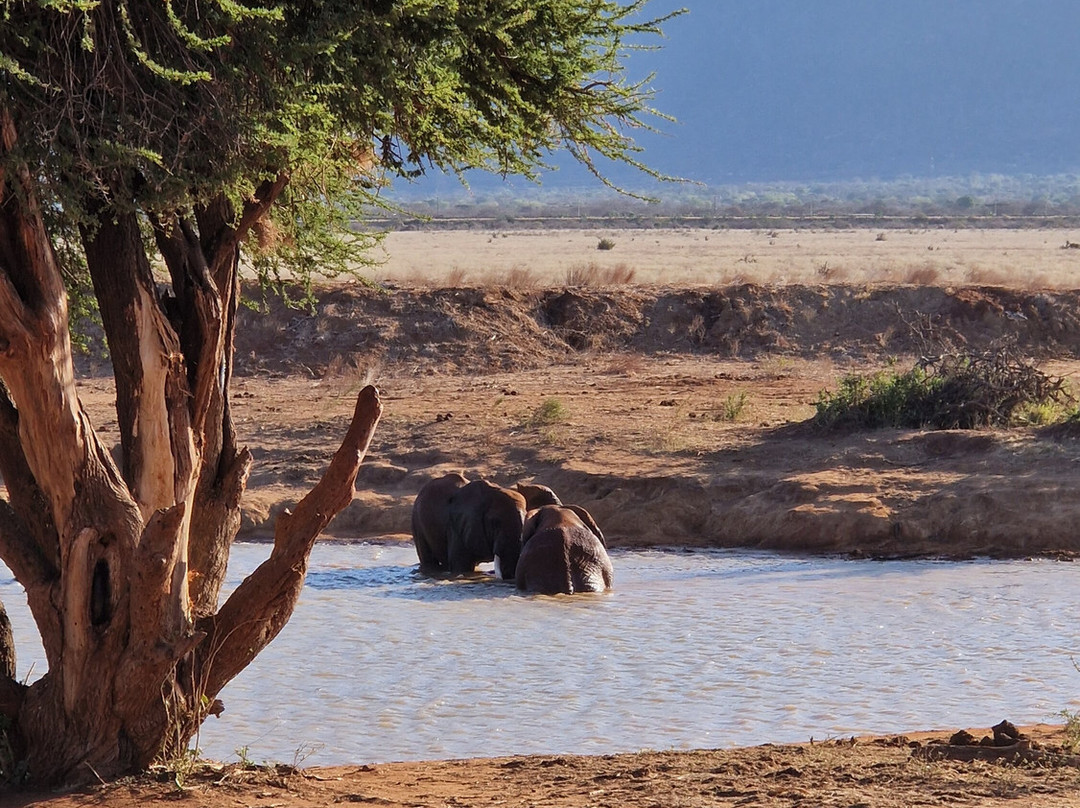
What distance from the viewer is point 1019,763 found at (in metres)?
6.55

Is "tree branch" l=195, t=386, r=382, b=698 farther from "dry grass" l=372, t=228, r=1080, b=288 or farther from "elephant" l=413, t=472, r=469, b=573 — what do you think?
"dry grass" l=372, t=228, r=1080, b=288

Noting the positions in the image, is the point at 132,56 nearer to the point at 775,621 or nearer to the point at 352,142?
the point at 352,142

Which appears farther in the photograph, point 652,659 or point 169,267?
point 652,659

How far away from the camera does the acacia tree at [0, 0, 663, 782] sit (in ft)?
19.7

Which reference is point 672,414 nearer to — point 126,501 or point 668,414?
point 668,414

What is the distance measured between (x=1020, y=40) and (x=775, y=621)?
544 ft

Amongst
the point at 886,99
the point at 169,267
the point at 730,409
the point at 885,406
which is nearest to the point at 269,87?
the point at 169,267

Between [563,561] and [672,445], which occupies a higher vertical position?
[672,445]

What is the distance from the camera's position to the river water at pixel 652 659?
8.43 m

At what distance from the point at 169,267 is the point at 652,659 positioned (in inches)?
176

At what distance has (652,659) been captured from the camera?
1002cm

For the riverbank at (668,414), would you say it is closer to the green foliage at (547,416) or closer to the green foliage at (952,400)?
the green foliage at (547,416)

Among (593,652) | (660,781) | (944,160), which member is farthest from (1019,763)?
(944,160)

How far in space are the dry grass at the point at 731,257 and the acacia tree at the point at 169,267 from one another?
59.4 feet
